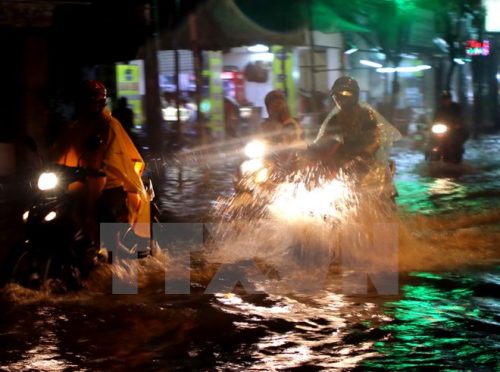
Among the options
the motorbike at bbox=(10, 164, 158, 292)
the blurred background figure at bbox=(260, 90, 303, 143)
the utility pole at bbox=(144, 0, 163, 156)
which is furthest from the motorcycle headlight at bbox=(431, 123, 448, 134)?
the motorbike at bbox=(10, 164, 158, 292)

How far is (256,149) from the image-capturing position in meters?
8.77

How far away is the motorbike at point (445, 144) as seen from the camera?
55.1ft

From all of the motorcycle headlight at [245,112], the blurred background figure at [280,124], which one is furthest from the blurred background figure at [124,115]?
the blurred background figure at [280,124]

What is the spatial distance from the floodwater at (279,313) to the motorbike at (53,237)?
0.53ft

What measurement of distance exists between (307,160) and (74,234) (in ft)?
8.50

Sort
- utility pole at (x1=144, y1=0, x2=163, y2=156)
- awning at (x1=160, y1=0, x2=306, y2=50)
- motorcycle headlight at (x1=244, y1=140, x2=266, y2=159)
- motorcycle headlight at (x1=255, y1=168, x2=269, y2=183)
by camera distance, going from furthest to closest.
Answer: awning at (x1=160, y1=0, x2=306, y2=50) → utility pole at (x1=144, y1=0, x2=163, y2=156) → motorcycle headlight at (x1=244, y1=140, x2=266, y2=159) → motorcycle headlight at (x1=255, y1=168, x2=269, y2=183)

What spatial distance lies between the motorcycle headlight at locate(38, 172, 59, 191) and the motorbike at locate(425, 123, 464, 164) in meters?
12.4

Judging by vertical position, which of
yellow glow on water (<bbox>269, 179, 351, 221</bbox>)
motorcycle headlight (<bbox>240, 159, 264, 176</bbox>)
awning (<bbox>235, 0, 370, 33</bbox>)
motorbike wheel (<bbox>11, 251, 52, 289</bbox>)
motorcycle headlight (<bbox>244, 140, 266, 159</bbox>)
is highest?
awning (<bbox>235, 0, 370, 33</bbox>)

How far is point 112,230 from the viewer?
639cm

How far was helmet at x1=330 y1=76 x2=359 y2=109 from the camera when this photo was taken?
7.58 meters

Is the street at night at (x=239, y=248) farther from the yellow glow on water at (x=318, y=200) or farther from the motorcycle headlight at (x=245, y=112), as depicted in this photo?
the motorcycle headlight at (x=245, y=112)

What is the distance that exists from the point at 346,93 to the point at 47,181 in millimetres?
3157

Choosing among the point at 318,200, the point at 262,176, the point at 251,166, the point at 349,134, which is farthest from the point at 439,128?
the point at 318,200

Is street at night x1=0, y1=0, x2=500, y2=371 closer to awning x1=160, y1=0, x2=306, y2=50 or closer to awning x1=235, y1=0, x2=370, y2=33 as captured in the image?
awning x1=160, y1=0, x2=306, y2=50
